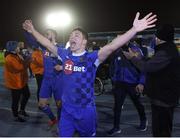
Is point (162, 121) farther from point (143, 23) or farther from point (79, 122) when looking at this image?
point (143, 23)

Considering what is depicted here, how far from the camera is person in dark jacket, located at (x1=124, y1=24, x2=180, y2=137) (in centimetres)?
548

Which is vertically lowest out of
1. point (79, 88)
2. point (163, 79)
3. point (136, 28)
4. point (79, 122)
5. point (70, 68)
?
point (79, 122)

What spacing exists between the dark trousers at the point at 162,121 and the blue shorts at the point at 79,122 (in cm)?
87

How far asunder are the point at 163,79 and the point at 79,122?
3.93 feet

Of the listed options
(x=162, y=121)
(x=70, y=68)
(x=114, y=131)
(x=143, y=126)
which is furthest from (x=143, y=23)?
(x=143, y=126)

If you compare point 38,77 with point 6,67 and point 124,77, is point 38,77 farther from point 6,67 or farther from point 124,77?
point 124,77

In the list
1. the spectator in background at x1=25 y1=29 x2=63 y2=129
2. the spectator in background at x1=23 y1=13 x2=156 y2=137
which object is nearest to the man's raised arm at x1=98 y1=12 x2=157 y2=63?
the spectator in background at x1=23 y1=13 x2=156 y2=137

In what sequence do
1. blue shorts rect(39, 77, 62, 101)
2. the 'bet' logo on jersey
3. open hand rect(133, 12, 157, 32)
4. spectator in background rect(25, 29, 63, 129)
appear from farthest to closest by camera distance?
1. blue shorts rect(39, 77, 62, 101)
2. spectator in background rect(25, 29, 63, 129)
3. the 'bet' logo on jersey
4. open hand rect(133, 12, 157, 32)

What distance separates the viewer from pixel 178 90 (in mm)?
5621

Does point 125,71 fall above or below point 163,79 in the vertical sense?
above

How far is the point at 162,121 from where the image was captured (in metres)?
5.57

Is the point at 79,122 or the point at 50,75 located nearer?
the point at 79,122

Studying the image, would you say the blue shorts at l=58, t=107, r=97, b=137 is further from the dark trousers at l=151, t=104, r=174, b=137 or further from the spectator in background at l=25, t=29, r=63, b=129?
the spectator in background at l=25, t=29, r=63, b=129

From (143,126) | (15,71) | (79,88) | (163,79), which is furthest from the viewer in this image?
(15,71)
